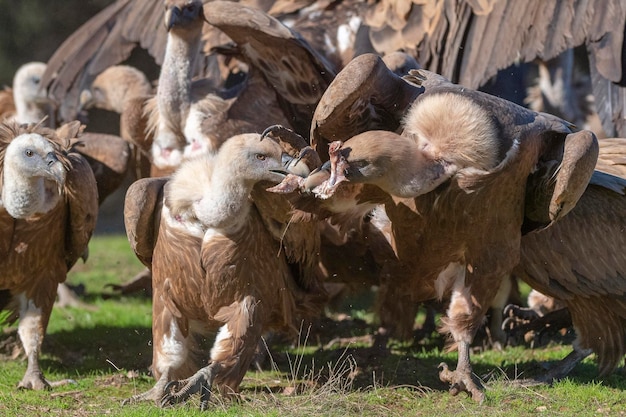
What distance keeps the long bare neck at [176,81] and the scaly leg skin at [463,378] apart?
8.47 ft

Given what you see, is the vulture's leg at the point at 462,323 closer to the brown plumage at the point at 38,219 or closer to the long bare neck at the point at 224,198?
the long bare neck at the point at 224,198

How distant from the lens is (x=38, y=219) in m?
6.14

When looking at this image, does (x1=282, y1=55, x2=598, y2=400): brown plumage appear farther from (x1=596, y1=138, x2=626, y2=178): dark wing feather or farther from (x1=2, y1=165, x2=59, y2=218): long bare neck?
(x1=2, y1=165, x2=59, y2=218): long bare neck

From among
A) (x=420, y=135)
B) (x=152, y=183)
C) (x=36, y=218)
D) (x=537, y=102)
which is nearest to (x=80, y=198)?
(x=36, y=218)

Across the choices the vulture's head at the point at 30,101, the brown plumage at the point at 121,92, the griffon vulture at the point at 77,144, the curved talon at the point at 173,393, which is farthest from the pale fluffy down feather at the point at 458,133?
the vulture's head at the point at 30,101

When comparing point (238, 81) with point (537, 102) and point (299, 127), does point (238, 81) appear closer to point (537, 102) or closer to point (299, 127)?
point (299, 127)

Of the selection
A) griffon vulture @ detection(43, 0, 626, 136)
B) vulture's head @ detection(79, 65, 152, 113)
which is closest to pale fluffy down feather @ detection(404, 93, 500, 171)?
griffon vulture @ detection(43, 0, 626, 136)

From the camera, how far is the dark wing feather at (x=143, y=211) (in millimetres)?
5496

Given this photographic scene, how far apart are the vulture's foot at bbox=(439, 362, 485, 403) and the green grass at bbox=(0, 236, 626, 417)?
40 millimetres

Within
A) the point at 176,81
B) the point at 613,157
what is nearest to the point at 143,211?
the point at 176,81

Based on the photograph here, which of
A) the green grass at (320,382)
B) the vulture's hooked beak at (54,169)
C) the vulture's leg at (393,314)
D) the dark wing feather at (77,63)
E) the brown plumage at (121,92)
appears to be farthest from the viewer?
the dark wing feather at (77,63)

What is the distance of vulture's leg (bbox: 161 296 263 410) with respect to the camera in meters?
5.23

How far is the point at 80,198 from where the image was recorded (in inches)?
246

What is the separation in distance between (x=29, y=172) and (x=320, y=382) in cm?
186
